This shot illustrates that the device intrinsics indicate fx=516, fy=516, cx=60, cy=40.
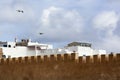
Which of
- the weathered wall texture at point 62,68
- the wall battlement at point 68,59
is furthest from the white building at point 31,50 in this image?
the wall battlement at point 68,59

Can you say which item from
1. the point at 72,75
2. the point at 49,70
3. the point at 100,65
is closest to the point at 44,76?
the point at 49,70

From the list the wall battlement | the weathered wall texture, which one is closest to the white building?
the weathered wall texture

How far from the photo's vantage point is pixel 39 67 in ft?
85.3

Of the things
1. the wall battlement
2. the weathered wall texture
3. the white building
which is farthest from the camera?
the white building

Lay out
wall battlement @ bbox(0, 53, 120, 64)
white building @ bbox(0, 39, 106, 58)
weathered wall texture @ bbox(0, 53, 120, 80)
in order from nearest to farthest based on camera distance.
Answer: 1. weathered wall texture @ bbox(0, 53, 120, 80)
2. wall battlement @ bbox(0, 53, 120, 64)
3. white building @ bbox(0, 39, 106, 58)

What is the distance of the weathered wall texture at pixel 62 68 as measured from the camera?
21.9 meters

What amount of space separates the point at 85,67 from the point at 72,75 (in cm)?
95

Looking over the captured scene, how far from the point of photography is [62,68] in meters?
24.4

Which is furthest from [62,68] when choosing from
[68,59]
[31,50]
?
[31,50]

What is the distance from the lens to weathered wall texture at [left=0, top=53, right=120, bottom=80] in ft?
71.7

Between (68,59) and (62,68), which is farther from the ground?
(68,59)

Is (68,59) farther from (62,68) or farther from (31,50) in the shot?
(31,50)

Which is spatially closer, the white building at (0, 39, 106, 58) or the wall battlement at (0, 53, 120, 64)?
the wall battlement at (0, 53, 120, 64)

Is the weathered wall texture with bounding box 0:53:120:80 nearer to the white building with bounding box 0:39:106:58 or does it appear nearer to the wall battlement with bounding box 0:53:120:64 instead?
the wall battlement with bounding box 0:53:120:64
